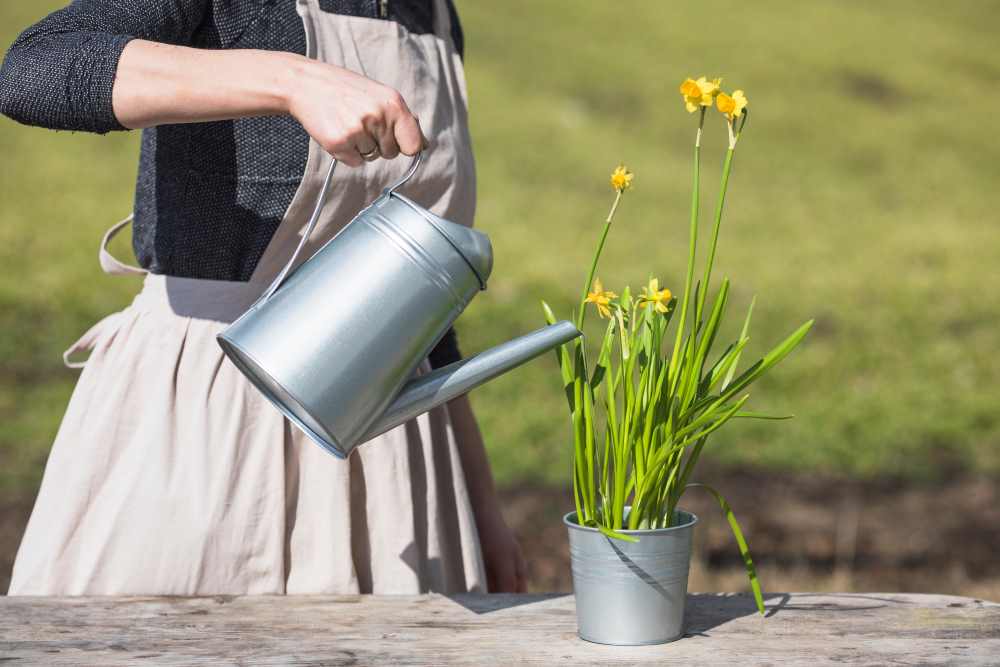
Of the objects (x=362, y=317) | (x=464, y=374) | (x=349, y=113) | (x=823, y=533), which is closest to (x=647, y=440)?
(x=464, y=374)

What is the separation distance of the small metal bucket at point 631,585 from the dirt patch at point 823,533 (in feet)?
9.27

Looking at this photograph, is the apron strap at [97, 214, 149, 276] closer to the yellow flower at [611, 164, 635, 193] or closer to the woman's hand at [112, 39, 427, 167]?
the woman's hand at [112, 39, 427, 167]

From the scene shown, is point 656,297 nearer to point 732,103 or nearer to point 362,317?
point 732,103

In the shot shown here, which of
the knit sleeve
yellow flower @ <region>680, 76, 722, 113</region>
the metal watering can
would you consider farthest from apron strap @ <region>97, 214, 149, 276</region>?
yellow flower @ <region>680, 76, 722, 113</region>

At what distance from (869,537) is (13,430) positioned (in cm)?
397

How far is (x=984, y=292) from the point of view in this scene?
8227 mm

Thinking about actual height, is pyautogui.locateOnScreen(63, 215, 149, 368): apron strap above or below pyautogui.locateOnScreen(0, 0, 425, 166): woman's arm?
below

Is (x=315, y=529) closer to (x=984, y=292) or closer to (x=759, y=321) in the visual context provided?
(x=759, y=321)

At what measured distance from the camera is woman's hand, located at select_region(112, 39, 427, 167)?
1.05 meters

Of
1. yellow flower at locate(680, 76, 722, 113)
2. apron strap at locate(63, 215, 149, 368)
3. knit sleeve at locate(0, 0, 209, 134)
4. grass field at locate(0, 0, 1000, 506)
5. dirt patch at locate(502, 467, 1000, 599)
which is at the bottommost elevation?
dirt patch at locate(502, 467, 1000, 599)

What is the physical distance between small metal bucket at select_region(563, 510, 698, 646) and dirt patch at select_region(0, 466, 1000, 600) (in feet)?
9.27

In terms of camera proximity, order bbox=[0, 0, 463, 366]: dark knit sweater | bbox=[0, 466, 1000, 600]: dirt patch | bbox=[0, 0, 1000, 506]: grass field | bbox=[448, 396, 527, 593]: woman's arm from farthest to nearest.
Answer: bbox=[0, 0, 1000, 506]: grass field < bbox=[0, 466, 1000, 600]: dirt patch < bbox=[448, 396, 527, 593]: woman's arm < bbox=[0, 0, 463, 366]: dark knit sweater

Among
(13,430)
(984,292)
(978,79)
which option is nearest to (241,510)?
(13,430)

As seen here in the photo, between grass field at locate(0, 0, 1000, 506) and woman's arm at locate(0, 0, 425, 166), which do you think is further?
grass field at locate(0, 0, 1000, 506)
